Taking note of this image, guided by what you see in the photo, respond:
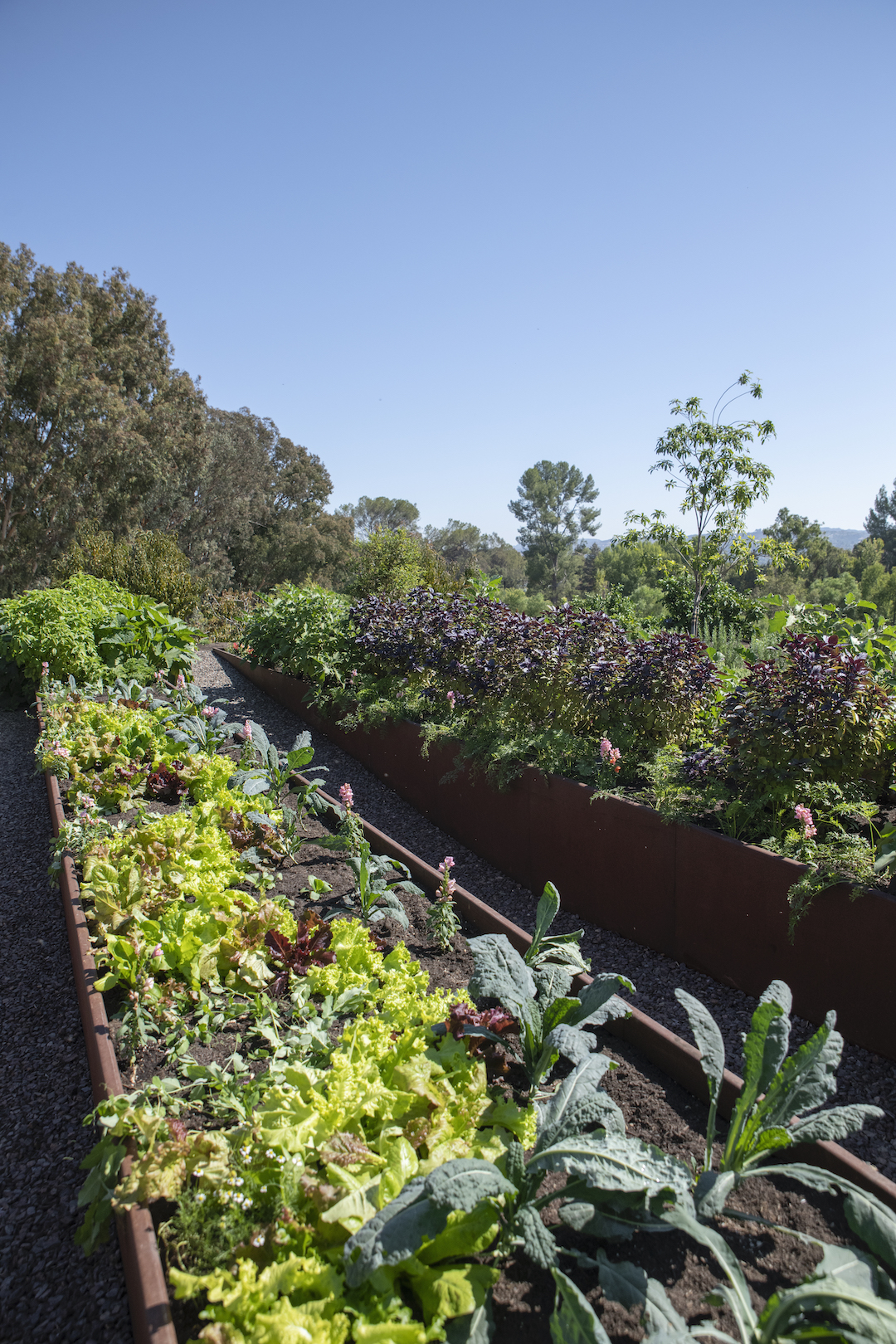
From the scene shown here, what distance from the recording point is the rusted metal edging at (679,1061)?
164 cm

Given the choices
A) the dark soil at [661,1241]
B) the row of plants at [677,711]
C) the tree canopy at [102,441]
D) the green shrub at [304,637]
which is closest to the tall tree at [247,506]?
the tree canopy at [102,441]

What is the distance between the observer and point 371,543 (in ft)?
37.8

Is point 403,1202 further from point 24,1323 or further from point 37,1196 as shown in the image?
point 37,1196

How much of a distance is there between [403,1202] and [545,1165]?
323mm

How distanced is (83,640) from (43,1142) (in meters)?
5.56

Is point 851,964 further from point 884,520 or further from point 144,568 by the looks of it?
point 884,520

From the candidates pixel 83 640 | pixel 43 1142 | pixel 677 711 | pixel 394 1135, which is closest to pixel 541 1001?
pixel 394 1135

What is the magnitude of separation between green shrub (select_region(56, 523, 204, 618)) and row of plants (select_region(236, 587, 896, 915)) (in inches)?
233

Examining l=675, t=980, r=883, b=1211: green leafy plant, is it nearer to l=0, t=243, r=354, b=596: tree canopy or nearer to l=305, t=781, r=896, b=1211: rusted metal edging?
l=305, t=781, r=896, b=1211: rusted metal edging

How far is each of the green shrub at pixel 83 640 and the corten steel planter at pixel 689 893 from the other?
384 cm

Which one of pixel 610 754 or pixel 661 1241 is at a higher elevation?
pixel 610 754

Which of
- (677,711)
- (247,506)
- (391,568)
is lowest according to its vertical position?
(677,711)

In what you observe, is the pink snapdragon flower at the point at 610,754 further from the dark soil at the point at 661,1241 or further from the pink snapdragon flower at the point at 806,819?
the dark soil at the point at 661,1241

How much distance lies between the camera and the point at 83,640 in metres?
6.92
